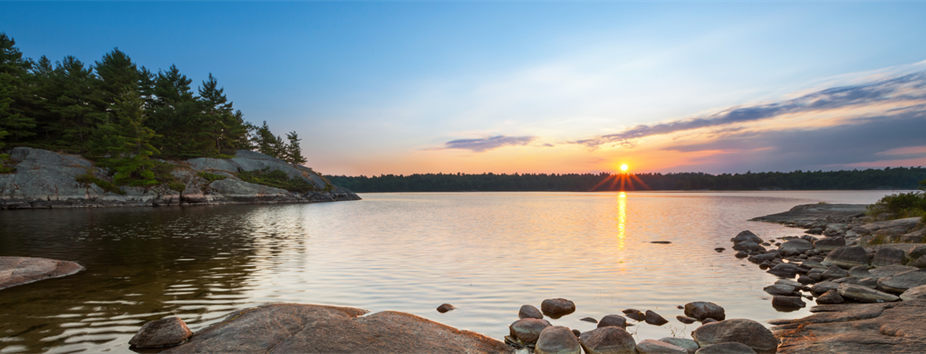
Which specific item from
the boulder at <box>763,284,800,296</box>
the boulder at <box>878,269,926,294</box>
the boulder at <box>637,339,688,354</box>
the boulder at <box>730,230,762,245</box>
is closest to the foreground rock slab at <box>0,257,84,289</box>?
the boulder at <box>637,339,688,354</box>

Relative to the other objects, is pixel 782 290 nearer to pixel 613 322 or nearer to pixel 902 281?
pixel 902 281

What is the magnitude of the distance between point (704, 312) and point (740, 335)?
7.33 ft

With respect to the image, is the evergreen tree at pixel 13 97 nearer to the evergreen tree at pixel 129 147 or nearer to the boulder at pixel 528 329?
the evergreen tree at pixel 129 147

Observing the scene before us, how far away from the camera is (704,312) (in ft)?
28.8

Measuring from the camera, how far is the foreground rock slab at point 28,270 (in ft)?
38.0

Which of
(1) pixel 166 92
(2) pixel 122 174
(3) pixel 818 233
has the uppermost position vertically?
(1) pixel 166 92

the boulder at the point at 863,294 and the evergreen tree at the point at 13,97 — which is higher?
the evergreen tree at the point at 13,97

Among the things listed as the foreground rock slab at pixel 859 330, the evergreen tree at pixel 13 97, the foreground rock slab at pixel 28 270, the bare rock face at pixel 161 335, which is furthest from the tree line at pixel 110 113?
the foreground rock slab at pixel 859 330

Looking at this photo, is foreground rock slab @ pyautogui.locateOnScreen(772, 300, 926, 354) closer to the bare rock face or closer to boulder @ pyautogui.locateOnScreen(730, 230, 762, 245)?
the bare rock face

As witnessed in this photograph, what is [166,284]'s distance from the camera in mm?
12039

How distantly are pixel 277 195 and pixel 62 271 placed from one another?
6064 centimetres

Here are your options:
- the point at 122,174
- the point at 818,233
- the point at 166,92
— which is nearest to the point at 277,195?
the point at 122,174

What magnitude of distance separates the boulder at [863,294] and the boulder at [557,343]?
305 inches

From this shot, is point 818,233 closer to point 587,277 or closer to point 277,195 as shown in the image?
point 587,277
